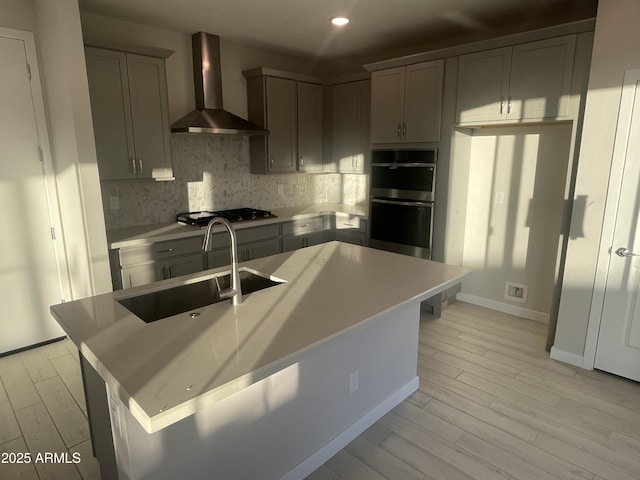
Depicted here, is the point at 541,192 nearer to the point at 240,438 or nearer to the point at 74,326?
the point at 240,438

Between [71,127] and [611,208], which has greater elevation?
[71,127]

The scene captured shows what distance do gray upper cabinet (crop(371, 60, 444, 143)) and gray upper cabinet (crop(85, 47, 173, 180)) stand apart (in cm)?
201

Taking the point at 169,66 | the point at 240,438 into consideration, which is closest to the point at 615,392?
the point at 240,438

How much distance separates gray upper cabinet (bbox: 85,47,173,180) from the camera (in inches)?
124

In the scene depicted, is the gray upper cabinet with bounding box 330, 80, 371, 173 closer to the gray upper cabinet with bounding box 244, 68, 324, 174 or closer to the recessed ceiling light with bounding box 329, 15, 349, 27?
the gray upper cabinet with bounding box 244, 68, 324, 174

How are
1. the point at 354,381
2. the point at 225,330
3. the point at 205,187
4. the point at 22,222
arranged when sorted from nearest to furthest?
1. the point at 225,330
2. the point at 354,381
3. the point at 22,222
4. the point at 205,187

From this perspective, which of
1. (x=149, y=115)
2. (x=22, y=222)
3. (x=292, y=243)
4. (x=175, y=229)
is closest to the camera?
(x=22, y=222)

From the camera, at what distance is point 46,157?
319 cm

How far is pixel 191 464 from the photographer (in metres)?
1.52

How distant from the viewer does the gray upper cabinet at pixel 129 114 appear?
10.3 ft

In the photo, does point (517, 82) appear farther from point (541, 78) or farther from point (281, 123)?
point (281, 123)

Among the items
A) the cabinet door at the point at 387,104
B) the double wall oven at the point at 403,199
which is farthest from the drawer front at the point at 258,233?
the cabinet door at the point at 387,104

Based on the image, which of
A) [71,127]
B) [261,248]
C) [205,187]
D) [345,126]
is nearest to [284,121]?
[345,126]

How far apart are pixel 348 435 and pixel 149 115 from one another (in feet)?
9.55
